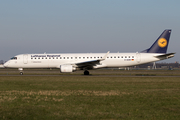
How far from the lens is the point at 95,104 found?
9.76 meters

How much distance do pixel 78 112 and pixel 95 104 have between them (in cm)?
174

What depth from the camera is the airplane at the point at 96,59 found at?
1305 inches

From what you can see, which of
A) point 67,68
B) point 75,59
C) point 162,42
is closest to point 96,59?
point 75,59

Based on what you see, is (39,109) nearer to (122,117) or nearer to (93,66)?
(122,117)

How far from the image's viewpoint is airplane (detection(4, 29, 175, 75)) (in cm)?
3316

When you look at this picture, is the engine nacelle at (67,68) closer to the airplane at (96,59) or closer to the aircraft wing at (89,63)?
the airplane at (96,59)

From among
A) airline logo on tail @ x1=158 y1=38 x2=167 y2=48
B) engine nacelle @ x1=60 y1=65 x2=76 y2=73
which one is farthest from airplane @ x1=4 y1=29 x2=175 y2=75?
engine nacelle @ x1=60 y1=65 x2=76 y2=73

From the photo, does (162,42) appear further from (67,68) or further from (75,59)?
(67,68)

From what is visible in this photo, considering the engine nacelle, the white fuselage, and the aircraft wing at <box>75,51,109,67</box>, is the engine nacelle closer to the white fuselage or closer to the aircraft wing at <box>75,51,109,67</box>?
the aircraft wing at <box>75,51,109,67</box>

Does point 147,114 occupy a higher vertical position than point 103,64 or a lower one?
lower

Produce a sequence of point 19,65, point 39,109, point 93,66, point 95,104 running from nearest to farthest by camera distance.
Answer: point 39,109 < point 95,104 < point 93,66 < point 19,65

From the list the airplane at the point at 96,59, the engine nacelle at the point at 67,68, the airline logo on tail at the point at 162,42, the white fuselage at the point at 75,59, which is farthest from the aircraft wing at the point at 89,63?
the airline logo on tail at the point at 162,42

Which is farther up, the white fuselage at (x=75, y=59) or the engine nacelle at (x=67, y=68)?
the white fuselage at (x=75, y=59)

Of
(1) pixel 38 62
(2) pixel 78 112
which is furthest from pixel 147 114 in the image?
(1) pixel 38 62
